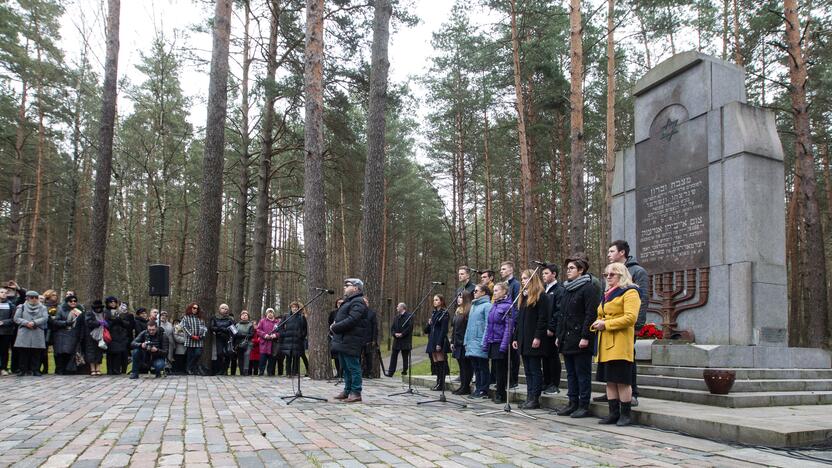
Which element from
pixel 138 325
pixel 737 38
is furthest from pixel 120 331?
pixel 737 38

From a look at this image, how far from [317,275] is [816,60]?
17.9 meters

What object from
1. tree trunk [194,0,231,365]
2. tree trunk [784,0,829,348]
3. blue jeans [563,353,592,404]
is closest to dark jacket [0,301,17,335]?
tree trunk [194,0,231,365]

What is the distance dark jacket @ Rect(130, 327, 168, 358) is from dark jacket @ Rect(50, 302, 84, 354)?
3.84 ft

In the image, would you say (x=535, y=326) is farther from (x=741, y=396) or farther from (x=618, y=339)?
(x=741, y=396)

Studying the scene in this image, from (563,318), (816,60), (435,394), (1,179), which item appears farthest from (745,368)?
(1,179)

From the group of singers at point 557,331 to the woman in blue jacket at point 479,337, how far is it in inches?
0.5

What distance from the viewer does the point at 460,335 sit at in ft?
29.3

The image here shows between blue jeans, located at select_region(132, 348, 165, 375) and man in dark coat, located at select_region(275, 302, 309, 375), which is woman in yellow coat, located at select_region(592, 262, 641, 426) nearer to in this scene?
man in dark coat, located at select_region(275, 302, 309, 375)

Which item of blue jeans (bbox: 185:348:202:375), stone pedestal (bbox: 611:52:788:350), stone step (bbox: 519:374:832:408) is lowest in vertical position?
blue jeans (bbox: 185:348:202:375)

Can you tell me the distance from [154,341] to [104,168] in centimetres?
504

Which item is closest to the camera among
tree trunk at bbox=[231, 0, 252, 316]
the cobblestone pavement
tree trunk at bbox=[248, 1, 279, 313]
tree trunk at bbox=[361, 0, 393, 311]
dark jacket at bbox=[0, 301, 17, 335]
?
the cobblestone pavement

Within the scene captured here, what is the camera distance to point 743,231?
7879mm

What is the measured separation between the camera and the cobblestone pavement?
149 inches

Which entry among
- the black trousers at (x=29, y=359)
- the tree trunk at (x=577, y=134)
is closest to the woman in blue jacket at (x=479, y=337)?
the tree trunk at (x=577, y=134)
